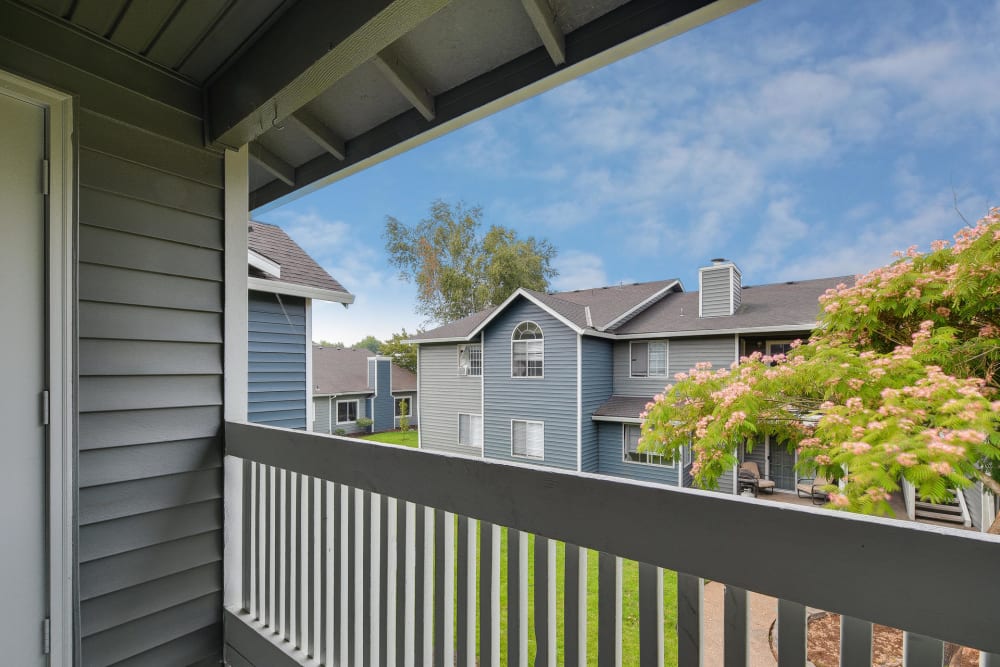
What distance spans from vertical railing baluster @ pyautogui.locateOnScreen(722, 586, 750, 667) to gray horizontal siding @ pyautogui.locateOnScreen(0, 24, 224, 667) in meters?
1.80

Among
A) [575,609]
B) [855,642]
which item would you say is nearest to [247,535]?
[575,609]

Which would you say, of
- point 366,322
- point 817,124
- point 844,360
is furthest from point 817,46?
point 366,322

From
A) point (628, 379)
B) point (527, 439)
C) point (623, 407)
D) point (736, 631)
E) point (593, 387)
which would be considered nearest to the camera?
point (736, 631)

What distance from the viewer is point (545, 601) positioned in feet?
3.09

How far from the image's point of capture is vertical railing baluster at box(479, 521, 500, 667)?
1037 millimetres

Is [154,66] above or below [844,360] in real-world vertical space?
above

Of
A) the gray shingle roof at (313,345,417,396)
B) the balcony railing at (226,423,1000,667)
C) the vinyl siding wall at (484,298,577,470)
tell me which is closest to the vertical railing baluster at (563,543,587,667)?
the balcony railing at (226,423,1000,667)

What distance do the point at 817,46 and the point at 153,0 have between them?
4232mm

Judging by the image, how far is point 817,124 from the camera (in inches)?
145

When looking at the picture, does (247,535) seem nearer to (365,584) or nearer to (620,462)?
(365,584)

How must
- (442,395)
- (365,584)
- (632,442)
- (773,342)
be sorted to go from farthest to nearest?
(442,395) < (632,442) < (773,342) < (365,584)

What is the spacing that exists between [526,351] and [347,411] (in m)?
5.06

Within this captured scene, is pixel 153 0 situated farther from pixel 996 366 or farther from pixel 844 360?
pixel 996 366

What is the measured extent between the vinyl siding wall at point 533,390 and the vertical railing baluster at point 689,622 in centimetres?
487
